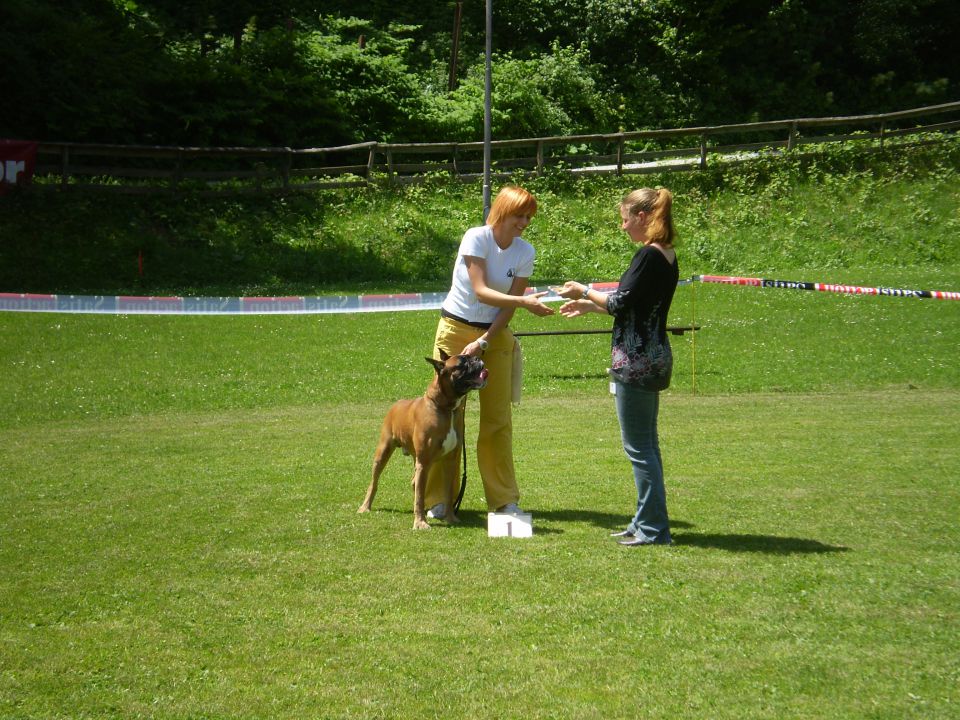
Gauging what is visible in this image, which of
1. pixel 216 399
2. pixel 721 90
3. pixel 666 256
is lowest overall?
pixel 216 399

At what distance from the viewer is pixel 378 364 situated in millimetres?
17953

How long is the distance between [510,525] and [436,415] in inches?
34.8

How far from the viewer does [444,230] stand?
2947 centimetres

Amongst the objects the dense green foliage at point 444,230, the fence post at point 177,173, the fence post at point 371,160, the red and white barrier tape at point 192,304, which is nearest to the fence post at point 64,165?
the dense green foliage at point 444,230

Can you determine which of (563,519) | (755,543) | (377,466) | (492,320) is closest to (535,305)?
(492,320)

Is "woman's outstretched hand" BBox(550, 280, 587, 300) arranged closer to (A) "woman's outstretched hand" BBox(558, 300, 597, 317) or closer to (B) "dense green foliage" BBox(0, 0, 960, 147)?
(A) "woman's outstretched hand" BBox(558, 300, 597, 317)

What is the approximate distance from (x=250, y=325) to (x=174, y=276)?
223 inches

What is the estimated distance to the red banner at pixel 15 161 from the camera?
2716 centimetres

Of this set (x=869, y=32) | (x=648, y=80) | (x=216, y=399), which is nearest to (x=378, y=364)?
(x=216, y=399)

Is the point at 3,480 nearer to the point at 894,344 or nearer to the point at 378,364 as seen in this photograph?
the point at 378,364

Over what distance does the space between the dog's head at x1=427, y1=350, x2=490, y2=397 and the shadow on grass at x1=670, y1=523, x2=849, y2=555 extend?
1.62 m

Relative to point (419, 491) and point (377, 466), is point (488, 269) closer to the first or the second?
point (419, 491)

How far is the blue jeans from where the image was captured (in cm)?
673

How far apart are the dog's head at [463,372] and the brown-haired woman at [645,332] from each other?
3.05ft
